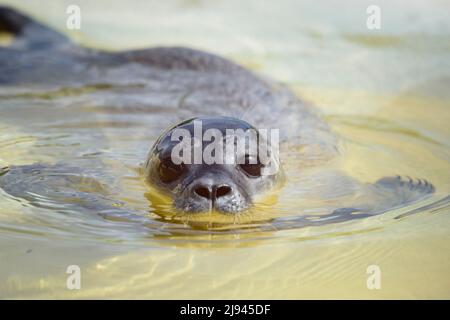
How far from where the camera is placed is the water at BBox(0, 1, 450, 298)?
3.34 meters

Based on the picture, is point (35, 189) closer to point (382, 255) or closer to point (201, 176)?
point (201, 176)

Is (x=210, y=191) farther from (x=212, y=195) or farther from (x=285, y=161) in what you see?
(x=285, y=161)

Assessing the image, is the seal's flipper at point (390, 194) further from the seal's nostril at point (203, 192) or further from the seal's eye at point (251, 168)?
the seal's nostril at point (203, 192)

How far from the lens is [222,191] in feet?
13.4

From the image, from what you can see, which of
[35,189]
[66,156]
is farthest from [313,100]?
[35,189]

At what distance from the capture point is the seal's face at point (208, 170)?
4082mm

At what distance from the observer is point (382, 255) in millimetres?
3580

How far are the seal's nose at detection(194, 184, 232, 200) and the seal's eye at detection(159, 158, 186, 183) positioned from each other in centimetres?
38

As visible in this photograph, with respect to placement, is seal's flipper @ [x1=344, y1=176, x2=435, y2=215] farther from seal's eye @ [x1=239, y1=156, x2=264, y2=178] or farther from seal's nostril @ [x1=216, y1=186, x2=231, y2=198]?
seal's nostril @ [x1=216, y1=186, x2=231, y2=198]

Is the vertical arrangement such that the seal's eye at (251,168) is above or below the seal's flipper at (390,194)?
above

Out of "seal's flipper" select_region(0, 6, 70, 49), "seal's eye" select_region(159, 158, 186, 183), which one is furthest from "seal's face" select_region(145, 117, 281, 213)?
"seal's flipper" select_region(0, 6, 70, 49)

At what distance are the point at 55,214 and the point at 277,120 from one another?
8.67 ft

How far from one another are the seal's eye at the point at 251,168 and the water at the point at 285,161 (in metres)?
0.20

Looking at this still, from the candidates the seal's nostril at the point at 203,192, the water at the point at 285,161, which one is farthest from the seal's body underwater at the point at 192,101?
the water at the point at 285,161
